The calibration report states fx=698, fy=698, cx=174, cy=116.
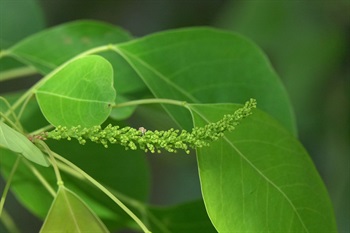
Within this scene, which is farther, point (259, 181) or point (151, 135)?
point (259, 181)

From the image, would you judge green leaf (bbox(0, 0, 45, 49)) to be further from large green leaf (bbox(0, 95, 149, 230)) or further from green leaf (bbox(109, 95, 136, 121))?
green leaf (bbox(109, 95, 136, 121))

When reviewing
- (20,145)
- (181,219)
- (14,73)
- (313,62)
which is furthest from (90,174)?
(313,62)

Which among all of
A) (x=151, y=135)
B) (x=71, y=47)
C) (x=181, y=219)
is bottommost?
(x=181, y=219)

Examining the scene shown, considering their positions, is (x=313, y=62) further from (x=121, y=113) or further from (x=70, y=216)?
(x=70, y=216)

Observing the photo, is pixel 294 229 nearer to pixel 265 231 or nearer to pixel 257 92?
pixel 265 231

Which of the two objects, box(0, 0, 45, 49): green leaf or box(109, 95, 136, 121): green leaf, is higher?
box(0, 0, 45, 49): green leaf

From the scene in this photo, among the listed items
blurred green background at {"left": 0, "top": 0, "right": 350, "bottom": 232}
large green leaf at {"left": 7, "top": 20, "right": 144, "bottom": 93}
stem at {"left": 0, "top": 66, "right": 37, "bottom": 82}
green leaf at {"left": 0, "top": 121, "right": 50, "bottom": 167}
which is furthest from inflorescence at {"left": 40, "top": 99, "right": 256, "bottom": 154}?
blurred green background at {"left": 0, "top": 0, "right": 350, "bottom": 232}

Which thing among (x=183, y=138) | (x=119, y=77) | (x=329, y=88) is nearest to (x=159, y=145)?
(x=183, y=138)
